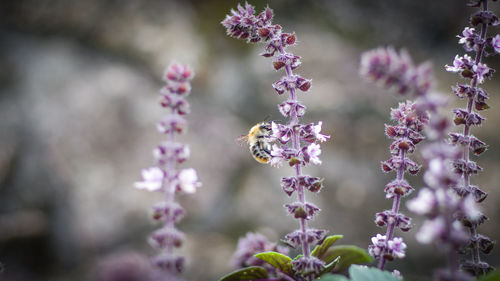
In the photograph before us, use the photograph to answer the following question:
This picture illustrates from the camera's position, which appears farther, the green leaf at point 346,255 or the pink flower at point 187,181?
the green leaf at point 346,255

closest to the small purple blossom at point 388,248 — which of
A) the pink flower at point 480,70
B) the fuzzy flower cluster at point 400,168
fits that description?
the fuzzy flower cluster at point 400,168

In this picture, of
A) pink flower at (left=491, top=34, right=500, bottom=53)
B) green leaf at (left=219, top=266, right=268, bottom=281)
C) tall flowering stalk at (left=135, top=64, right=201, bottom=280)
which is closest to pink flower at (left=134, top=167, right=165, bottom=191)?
tall flowering stalk at (left=135, top=64, right=201, bottom=280)

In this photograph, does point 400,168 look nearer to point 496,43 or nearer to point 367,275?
point 367,275

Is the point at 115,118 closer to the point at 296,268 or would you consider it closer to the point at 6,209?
the point at 6,209

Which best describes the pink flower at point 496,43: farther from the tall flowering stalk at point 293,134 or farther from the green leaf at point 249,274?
the green leaf at point 249,274

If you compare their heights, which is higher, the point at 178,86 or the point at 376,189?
the point at 376,189

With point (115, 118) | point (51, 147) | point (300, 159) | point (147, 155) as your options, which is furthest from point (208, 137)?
point (300, 159)
